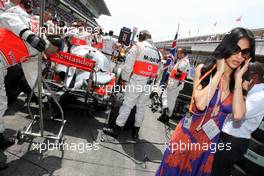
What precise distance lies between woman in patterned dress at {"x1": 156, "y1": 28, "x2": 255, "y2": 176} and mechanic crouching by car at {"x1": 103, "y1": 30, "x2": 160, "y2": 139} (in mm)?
2742

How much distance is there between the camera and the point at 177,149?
2.56m

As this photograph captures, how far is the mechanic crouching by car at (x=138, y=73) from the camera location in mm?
5238

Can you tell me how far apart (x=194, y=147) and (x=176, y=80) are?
4879mm

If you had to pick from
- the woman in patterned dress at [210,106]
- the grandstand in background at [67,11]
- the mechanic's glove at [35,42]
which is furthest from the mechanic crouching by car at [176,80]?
the woman in patterned dress at [210,106]

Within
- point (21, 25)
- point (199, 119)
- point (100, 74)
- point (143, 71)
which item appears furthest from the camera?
point (100, 74)

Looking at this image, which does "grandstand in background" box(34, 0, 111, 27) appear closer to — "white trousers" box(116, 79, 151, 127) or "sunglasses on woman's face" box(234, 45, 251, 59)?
"white trousers" box(116, 79, 151, 127)

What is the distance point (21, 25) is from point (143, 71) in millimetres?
2515

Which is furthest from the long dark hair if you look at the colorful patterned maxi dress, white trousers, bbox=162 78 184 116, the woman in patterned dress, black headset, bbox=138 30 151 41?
white trousers, bbox=162 78 184 116

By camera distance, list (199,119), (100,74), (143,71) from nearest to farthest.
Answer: (199,119), (143,71), (100,74)

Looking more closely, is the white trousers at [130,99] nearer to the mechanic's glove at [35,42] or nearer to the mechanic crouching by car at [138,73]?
the mechanic crouching by car at [138,73]

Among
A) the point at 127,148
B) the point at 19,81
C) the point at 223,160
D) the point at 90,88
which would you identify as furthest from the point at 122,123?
the point at 223,160

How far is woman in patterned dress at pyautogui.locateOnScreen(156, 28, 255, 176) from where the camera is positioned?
2.33 m

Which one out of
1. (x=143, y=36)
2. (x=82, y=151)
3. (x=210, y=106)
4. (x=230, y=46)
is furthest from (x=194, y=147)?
(x=143, y=36)

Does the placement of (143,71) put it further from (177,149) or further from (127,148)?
(177,149)
